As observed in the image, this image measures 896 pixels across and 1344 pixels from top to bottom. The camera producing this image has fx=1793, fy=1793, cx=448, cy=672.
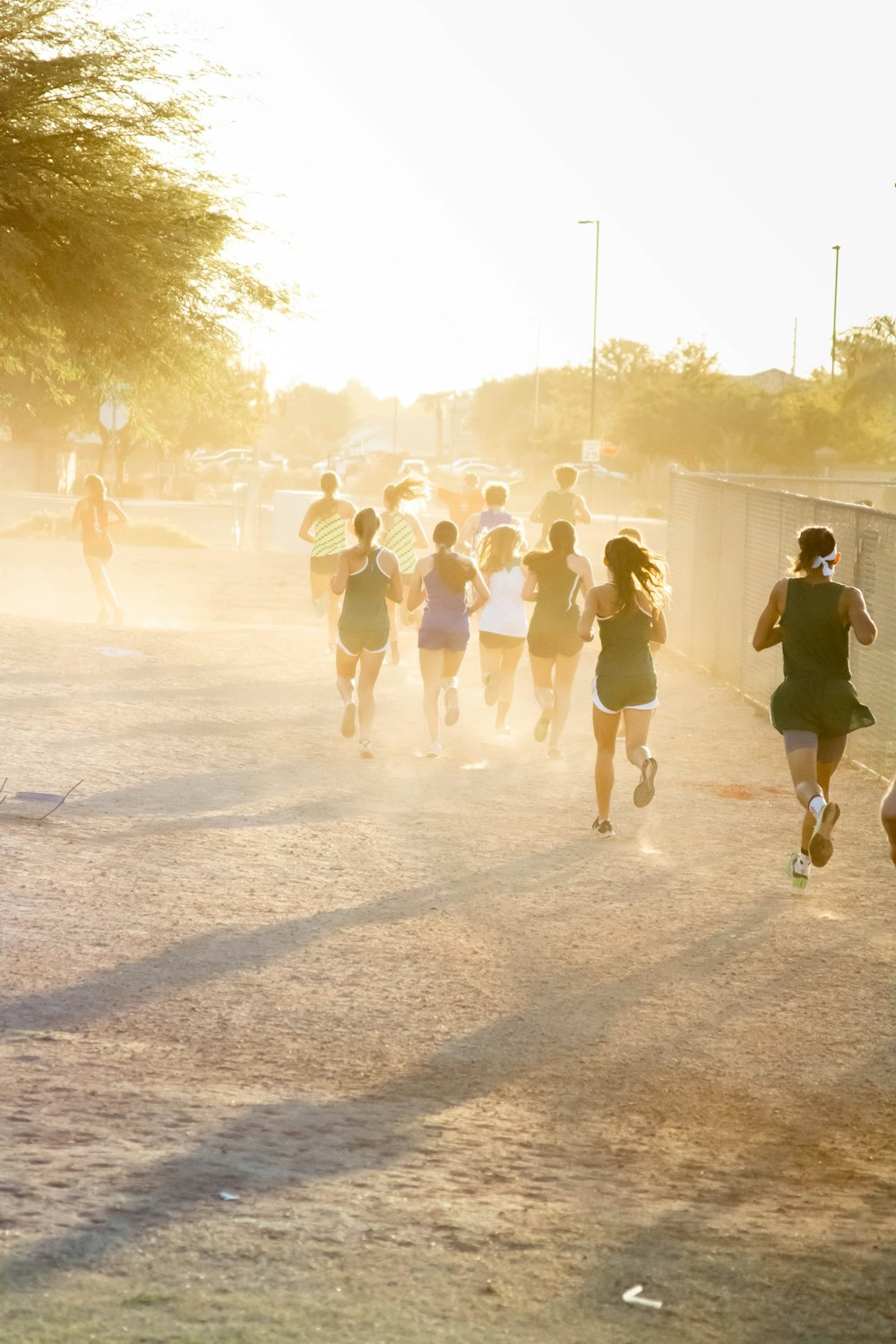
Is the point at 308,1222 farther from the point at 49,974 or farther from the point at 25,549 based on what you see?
the point at 25,549

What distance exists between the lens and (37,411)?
5819cm

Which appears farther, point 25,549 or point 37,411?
point 37,411

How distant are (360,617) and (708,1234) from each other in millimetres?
7777

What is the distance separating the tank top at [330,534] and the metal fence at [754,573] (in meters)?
3.89

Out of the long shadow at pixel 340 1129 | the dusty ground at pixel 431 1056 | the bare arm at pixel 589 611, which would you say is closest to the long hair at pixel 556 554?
the dusty ground at pixel 431 1056

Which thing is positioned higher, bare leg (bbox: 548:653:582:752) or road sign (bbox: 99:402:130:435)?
road sign (bbox: 99:402:130:435)

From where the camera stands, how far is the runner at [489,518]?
47.2 feet

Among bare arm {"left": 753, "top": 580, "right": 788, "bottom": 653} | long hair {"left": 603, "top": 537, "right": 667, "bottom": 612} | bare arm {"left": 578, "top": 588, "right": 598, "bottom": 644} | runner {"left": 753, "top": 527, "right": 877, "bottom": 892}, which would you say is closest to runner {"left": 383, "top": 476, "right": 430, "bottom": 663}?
bare arm {"left": 578, "top": 588, "right": 598, "bottom": 644}

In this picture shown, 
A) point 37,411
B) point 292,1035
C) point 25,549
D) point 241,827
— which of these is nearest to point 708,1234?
point 292,1035

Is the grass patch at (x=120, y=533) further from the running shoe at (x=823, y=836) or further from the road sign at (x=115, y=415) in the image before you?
the running shoe at (x=823, y=836)

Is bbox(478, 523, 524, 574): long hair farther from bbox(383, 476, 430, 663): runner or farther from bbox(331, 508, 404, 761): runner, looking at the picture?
bbox(383, 476, 430, 663): runner

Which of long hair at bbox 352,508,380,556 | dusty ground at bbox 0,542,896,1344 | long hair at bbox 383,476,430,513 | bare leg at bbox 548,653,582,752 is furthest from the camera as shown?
long hair at bbox 383,476,430,513

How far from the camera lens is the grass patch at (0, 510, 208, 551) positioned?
3381 centimetres

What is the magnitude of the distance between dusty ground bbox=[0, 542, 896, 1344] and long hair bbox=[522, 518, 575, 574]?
1.40 metres
